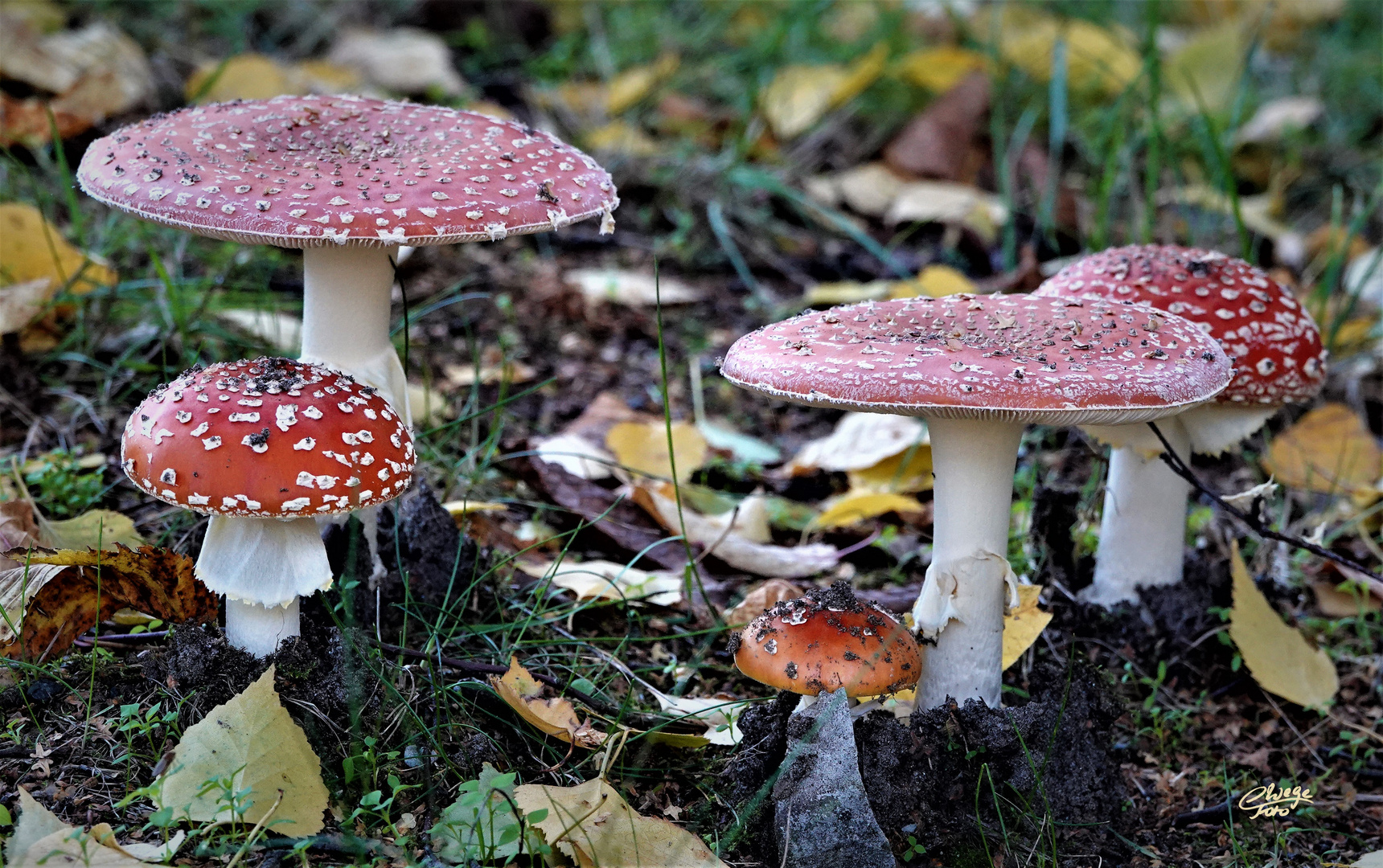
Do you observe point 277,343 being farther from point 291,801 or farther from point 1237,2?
point 1237,2

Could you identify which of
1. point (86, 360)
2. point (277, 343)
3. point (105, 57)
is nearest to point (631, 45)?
point (105, 57)

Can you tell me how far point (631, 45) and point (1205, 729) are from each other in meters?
6.00

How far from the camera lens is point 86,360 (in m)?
3.79

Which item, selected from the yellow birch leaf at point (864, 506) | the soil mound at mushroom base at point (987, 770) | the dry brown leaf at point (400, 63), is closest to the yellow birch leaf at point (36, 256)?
the yellow birch leaf at point (864, 506)

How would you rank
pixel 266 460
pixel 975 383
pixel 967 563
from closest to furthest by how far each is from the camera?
pixel 975 383, pixel 266 460, pixel 967 563

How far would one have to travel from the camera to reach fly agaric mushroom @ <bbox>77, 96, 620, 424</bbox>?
2375 millimetres

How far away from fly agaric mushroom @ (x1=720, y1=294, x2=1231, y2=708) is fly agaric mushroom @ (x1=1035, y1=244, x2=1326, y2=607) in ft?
1.67

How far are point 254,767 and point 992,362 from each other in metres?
1.65

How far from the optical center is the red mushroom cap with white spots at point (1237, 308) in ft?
10.1

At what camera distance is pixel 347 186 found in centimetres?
246

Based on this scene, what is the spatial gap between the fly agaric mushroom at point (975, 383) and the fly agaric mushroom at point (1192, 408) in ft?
1.67

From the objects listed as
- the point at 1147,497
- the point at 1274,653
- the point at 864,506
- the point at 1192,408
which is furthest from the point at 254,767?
the point at 1274,653

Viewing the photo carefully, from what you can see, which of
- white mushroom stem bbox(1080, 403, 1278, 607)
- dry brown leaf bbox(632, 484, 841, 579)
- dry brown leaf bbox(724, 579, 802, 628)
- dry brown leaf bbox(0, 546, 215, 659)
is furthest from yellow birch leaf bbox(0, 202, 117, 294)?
white mushroom stem bbox(1080, 403, 1278, 607)

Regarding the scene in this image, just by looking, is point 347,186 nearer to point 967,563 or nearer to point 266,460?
point 266,460
